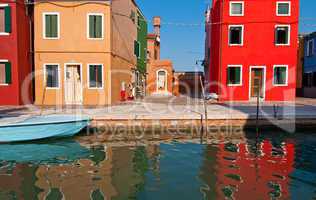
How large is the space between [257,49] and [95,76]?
10.9 metres

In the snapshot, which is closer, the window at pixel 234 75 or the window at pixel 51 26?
the window at pixel 51 26

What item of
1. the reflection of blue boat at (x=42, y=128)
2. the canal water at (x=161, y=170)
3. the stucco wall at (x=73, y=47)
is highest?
the stucco wall at (x=73, y=47)

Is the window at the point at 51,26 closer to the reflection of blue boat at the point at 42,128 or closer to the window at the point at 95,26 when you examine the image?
the window at the point at 95,26

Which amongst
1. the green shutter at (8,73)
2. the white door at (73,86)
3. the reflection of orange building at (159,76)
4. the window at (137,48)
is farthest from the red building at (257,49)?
the green shutter at (8,73)

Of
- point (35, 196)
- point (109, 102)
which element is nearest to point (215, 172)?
→ point (35, 196)

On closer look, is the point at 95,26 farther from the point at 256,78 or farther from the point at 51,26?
the point at 256,78

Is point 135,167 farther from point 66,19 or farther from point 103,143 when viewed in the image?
point 66,19

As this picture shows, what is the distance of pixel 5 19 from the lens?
15.9 meters

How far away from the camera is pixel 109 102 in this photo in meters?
17.4

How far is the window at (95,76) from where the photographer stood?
56.7 ft

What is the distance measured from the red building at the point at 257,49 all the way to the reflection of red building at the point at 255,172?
36.9 ft

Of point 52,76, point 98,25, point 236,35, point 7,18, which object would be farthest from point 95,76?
point 236,35

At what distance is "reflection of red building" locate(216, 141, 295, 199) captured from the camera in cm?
625

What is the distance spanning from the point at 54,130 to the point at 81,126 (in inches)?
37.3
